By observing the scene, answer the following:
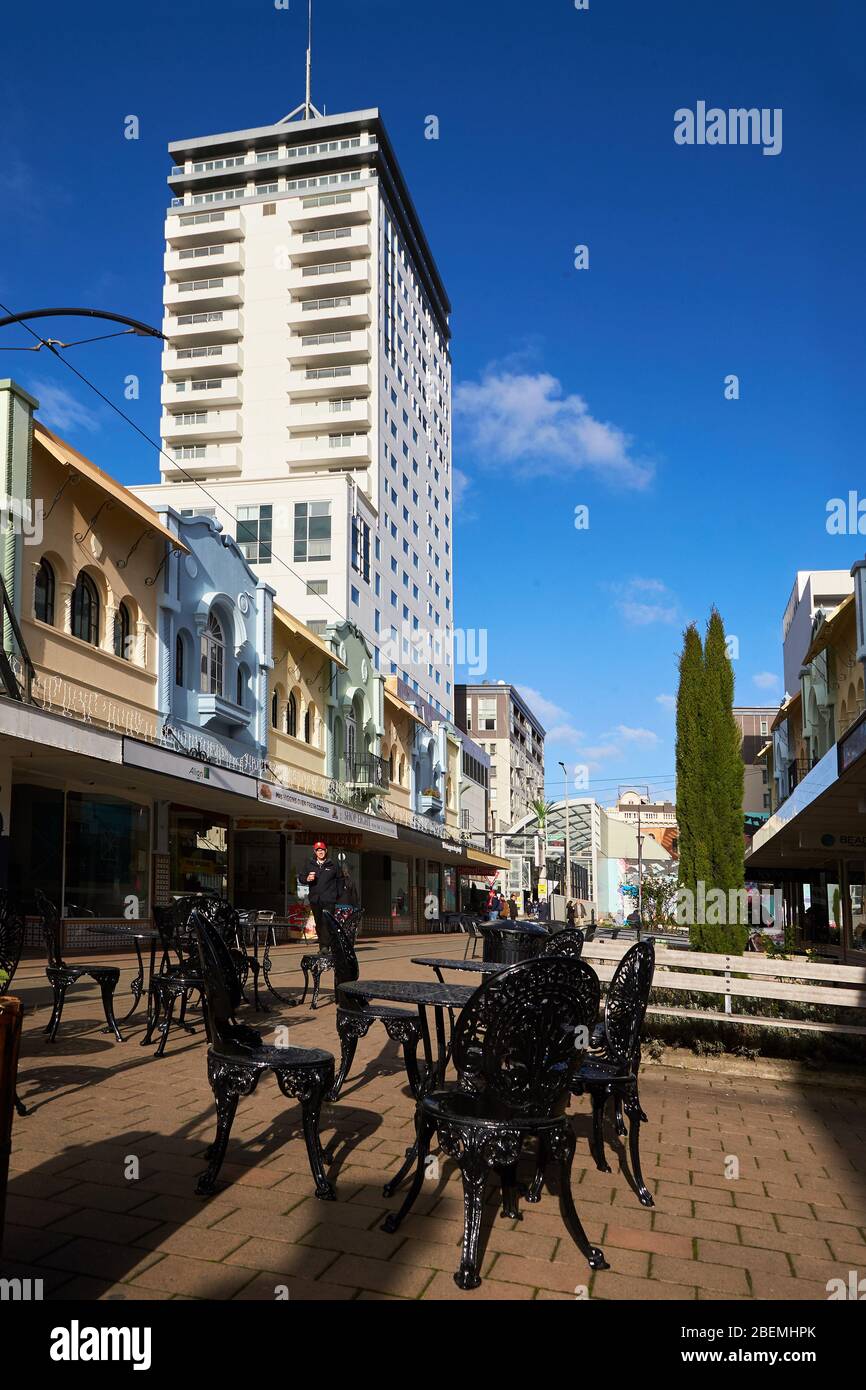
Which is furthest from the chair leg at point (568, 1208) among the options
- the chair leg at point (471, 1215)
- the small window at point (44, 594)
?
the small window at point (44, 594)

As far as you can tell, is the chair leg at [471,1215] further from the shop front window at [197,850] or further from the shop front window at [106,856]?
the shop front window at [197,850]

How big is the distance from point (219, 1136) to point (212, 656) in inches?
753

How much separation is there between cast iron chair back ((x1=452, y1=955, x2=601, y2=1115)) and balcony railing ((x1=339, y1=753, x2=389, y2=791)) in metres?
28.8

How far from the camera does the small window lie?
1638cm

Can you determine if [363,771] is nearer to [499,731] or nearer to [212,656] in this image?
[212,656]

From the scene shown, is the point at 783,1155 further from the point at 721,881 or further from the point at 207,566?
the point at 207,566

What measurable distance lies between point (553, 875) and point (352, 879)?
4168 cm

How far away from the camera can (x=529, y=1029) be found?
146 inches

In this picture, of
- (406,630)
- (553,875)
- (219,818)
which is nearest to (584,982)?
(219,818)

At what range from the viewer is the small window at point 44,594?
1638 cm

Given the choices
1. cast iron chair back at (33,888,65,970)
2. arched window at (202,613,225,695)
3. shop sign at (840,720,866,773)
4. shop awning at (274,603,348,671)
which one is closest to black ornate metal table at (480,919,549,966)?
cast iron chair back at (33,888,65,970)

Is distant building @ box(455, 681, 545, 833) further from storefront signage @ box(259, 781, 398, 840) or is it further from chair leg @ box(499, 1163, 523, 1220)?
chair leg @ box(499, 1163, 523, 1220)

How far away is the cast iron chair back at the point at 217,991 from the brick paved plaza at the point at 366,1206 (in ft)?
1.95
